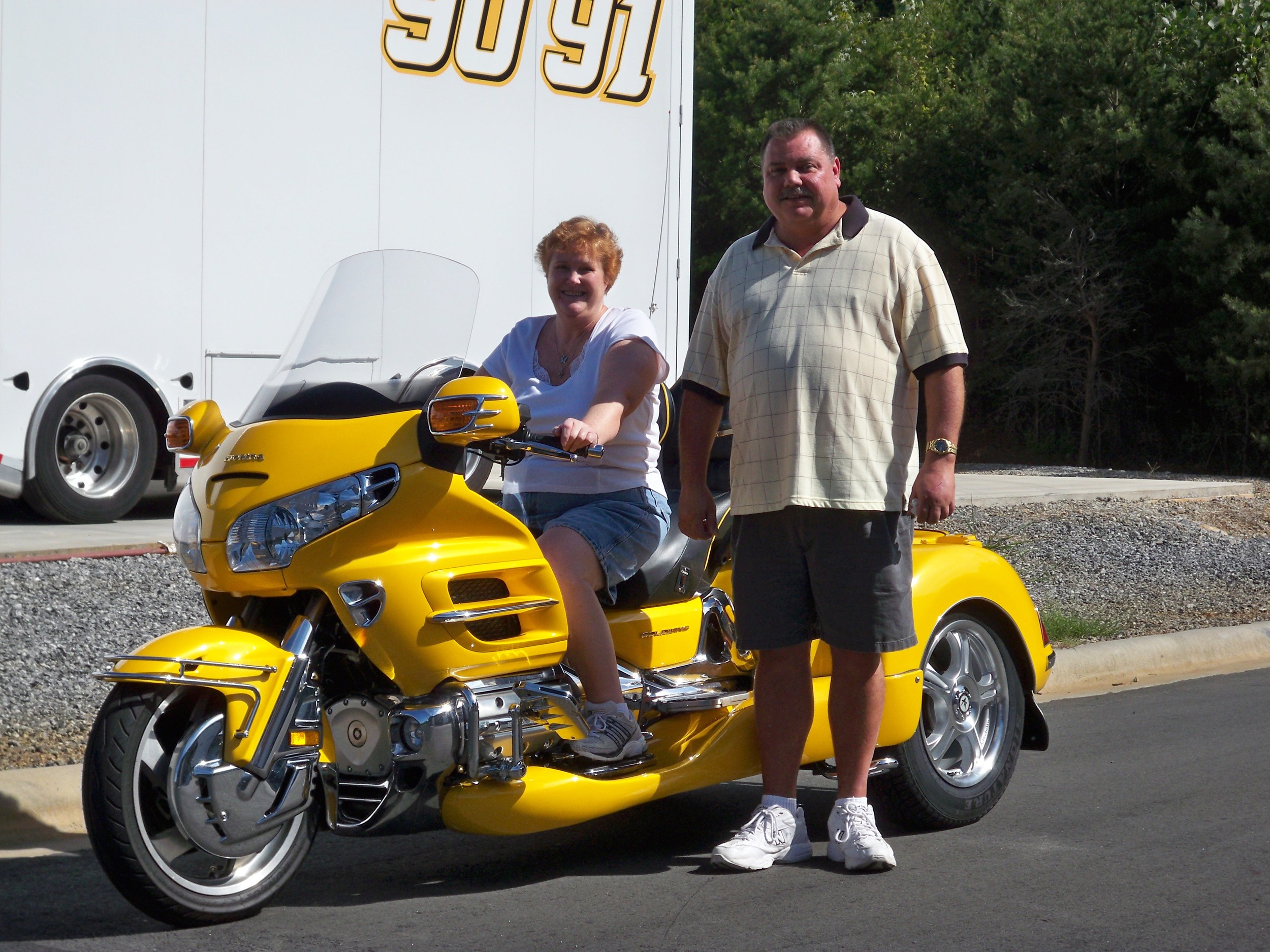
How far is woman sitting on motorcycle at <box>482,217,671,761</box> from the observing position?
3979 mm

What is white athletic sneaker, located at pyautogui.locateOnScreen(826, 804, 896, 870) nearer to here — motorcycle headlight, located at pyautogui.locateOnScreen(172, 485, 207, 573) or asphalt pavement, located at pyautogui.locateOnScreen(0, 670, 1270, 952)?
asphalt pavement, located at pyautogui.locateOnScreen(0, 670, 1270, 952)

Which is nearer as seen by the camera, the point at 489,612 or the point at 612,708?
the point at 489,612

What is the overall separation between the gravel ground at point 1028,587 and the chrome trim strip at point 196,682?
168 centimetres

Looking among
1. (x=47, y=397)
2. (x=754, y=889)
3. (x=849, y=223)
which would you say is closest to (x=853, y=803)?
(x=754, y=889)

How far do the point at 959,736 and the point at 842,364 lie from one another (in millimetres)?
1413

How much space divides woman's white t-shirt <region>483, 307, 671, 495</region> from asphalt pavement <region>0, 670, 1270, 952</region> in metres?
1.11

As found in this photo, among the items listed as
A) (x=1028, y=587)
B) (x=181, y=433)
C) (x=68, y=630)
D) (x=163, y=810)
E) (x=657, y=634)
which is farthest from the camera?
(x=1028, y=587)

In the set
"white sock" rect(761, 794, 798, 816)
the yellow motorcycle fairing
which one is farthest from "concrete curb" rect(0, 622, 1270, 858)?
the yellow motorcycle fairing

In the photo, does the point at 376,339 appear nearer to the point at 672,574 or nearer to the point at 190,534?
the point at 190,534

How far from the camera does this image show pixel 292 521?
3562 millimetres

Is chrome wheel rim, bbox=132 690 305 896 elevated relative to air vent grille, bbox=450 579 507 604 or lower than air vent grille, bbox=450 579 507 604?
lower

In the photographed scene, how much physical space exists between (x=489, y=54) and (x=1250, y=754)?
7.85 meters

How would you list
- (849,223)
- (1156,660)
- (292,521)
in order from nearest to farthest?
(292,521), (849,223), (1156,660)

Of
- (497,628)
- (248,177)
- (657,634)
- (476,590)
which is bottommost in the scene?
(657,634)
